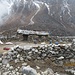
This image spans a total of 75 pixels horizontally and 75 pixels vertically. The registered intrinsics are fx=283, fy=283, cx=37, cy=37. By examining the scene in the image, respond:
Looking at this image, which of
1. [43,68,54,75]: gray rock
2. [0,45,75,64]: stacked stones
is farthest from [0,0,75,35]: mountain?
[43,68,54,75]: gray rock

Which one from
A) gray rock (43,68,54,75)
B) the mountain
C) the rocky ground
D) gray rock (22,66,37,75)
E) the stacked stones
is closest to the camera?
gray rock (22,66,37,75)

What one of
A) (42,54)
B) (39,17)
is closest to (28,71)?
(42,54)

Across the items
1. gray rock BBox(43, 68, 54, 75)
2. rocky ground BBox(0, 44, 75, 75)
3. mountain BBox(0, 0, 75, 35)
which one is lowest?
mountain BBox(0, 0, 75, 35)

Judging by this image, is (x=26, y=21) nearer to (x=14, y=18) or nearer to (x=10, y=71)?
(x=14, y=18)

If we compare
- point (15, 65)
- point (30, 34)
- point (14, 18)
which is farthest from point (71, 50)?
point (14, 18)

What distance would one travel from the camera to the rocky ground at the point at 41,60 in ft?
59.2

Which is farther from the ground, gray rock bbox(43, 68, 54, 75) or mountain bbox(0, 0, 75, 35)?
gray rock bbox(43, 68, 54, 75)

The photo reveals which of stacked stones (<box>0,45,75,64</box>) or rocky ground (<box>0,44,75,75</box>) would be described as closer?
rocky ground (<box>0,44,75,75</box>)

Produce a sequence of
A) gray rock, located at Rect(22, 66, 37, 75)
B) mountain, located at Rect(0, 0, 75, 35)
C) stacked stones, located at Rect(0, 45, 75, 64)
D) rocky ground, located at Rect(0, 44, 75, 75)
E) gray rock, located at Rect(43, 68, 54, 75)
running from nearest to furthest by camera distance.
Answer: gray rock, located at Rect(22, 66, 37, 75) < gray rock, located at Rect(43, 68, 54, 75) < rocky ground, located at Rect(0, 44, 75, 75) < stacked stones, located at Rect(0, 45, 75, 64) < mountain, located at Rect(0, 0, 75, 35)

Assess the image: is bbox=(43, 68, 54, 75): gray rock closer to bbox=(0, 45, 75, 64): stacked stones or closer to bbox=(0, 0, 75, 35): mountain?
bbox=(0, 45, 75, 64): stacked stones

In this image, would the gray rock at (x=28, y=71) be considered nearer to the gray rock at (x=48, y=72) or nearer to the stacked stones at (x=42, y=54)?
the gray rock at (x=48, y=72)

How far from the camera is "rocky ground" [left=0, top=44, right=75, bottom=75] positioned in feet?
59.2

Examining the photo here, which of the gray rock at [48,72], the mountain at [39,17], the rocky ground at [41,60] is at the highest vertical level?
the rocky ground at [41,60]

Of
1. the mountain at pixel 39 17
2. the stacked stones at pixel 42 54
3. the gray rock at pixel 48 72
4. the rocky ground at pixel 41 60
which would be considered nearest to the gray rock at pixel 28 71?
the rocky ground at pixel 41 60
